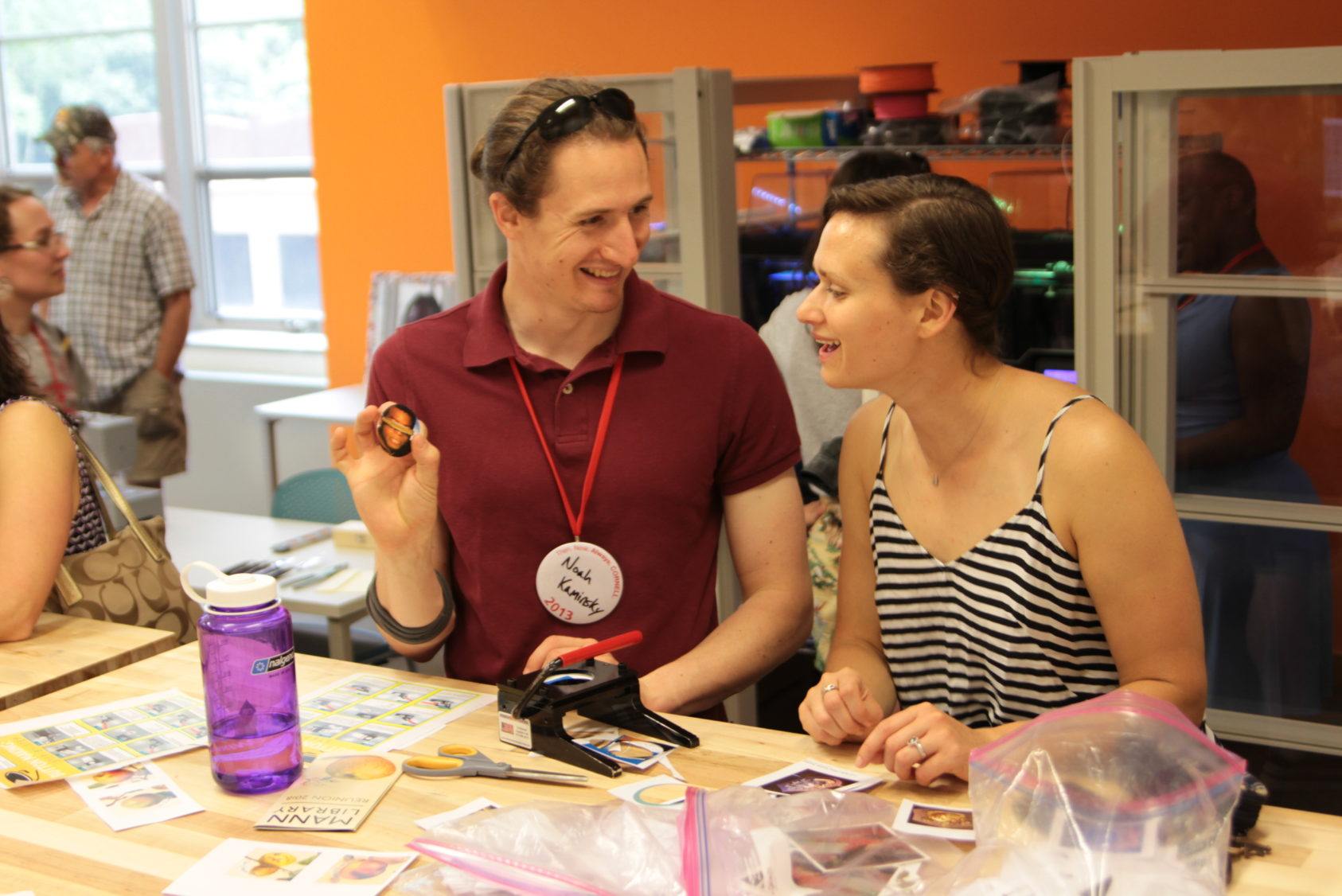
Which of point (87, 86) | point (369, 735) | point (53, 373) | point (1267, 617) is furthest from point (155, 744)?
point (87, 86)

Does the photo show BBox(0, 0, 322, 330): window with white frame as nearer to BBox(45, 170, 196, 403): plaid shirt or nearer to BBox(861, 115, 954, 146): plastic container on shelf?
BBox(45, 170, 196, 403): plaid shirt

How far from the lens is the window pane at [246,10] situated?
24.1 ft

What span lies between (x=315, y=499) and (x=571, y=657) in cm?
314

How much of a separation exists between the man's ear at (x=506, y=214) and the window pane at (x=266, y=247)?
18.4 feet

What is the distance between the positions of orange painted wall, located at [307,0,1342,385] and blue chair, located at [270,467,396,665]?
1.82 meters

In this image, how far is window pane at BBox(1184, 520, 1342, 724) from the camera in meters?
3.46

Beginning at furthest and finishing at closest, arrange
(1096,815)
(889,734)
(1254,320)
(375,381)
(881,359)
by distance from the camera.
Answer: (1254,320), (375,381), (881,359), (889,734), (1096,815)

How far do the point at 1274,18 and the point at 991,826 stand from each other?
380cm

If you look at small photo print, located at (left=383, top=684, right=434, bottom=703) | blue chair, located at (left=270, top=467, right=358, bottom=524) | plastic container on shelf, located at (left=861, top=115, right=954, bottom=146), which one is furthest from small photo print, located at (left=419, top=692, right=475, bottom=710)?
blue chair, located at (left=270, top=467, right=358, bottom=524)

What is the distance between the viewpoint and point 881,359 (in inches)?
75.8

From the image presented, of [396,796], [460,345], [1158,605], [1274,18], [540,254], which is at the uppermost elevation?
[1274,18]

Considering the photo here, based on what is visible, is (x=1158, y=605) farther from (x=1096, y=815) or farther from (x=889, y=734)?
(x=1096, y=815)

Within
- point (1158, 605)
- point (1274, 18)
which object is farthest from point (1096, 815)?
point (1274, 18)

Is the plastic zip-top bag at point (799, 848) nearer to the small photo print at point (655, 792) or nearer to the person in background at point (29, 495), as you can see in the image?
the small photo print at point (655, 792)
